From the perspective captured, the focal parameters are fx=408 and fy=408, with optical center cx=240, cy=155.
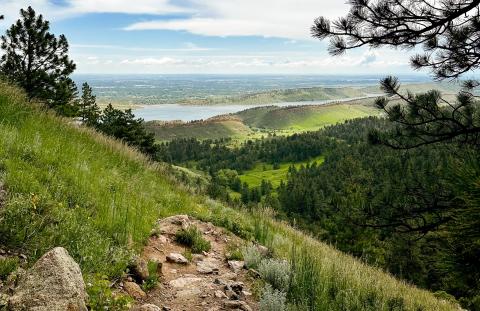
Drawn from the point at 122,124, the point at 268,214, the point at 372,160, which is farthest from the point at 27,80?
the point at 372,160

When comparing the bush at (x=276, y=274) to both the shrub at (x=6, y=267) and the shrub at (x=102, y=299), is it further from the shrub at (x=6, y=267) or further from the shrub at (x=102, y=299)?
the shrub at (x=6, y=267)

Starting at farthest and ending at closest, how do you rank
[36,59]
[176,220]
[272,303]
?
[36,59] < [176,220] < [272,303]

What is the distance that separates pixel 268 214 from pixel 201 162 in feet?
557

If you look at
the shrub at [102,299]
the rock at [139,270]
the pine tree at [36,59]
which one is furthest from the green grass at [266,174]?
the shrub at [102,299]

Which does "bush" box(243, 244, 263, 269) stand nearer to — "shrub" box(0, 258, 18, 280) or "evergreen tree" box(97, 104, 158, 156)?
"shrub" box(0, 258, 18, 280)

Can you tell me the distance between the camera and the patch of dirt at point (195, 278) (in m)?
4.98

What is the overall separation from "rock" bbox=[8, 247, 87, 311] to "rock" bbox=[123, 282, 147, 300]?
3.60ft

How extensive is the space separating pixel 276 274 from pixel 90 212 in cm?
285

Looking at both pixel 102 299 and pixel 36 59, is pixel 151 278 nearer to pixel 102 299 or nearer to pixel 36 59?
pixel 102 299

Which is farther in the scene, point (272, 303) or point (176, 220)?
point (176, 220)

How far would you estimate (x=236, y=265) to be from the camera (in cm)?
655

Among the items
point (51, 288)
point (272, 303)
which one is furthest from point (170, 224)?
point (51, 288)

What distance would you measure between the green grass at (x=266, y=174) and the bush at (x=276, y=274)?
464ft

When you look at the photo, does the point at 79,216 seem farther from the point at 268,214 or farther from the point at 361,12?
the point at 268,214
